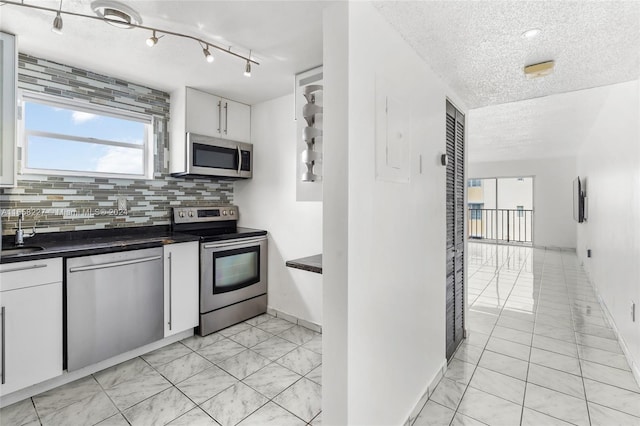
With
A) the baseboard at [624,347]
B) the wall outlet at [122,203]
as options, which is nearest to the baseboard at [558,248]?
the baseboard at [624,347]

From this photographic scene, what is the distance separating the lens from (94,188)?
8.94 ft

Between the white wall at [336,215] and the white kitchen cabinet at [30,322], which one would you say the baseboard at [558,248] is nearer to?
the white wall at [336,215]

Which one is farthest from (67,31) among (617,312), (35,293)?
(617,312)

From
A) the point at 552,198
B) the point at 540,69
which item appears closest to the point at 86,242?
the point at 540,69

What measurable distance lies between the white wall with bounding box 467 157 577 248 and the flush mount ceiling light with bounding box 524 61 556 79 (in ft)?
24.4

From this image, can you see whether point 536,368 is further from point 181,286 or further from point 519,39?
point 181,286

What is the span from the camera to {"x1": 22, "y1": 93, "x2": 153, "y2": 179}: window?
2449mm

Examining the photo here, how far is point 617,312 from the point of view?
9.53 feet

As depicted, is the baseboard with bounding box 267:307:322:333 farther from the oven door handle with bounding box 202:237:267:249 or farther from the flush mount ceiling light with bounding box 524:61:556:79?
the flush mount ceiling light with bounding box 524:61:556:79

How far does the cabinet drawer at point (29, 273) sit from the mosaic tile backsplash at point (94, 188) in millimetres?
603

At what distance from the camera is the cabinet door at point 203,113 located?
3.02 meters

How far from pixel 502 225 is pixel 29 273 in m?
10.9

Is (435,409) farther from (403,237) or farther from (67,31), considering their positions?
(67,31)

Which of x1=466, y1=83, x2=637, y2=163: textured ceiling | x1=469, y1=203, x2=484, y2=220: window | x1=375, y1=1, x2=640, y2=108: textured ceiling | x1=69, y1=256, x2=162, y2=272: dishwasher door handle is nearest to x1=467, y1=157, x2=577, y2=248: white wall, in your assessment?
x1=466, y1=83, x2=637, y2=163: textured ceiling
